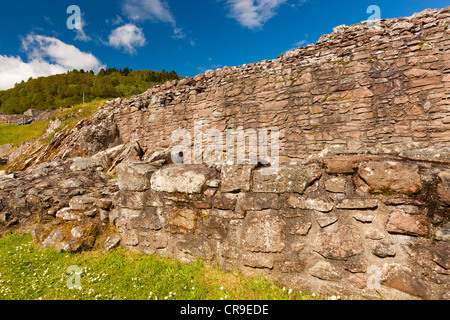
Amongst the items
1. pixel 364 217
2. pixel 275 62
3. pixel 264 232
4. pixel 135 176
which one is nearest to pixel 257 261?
pixel 264 232

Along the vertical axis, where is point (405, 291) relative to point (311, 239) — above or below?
below

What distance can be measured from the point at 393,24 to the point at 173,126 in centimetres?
852

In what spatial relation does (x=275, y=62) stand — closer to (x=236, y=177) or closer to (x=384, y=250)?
(x=236, y=177)

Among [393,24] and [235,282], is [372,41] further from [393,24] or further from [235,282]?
[235,282]

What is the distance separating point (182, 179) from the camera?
9.48ft

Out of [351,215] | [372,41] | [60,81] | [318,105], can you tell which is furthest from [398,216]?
[60,81]

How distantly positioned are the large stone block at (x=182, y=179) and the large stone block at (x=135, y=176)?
135 mm

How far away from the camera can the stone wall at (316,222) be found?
1880 millimetres

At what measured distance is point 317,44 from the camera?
24.3ft

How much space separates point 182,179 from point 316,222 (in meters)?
1.71

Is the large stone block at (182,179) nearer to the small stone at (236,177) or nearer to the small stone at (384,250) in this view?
the small stone at (236,177)

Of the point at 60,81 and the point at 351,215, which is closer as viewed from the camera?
the point at 351,215

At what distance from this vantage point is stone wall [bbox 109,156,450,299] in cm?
188

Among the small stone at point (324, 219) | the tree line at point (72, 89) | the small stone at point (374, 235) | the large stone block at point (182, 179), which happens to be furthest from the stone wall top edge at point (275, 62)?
the tree line at point (72, 89)
